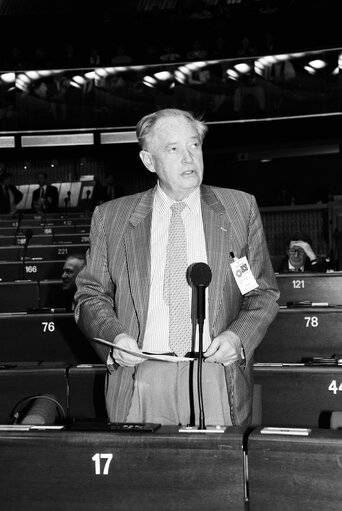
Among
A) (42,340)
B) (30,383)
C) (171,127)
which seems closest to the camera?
(171,127)

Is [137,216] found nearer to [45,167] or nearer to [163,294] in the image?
[163,294]

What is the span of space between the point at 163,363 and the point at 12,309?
402cm

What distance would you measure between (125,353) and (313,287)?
11.6 feet

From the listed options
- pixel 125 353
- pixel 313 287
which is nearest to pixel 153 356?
pixel 125 353

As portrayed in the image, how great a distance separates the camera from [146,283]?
2.08 metres

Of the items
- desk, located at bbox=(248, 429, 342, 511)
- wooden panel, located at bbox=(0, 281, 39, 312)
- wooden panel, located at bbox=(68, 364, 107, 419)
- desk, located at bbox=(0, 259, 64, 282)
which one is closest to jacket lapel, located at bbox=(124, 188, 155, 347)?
→ desk, located at bbox=(248, 429, 342, 511)

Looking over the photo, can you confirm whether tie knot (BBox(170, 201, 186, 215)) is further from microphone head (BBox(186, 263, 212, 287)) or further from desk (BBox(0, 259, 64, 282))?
desk (BBox(0, 259, 64, 282))

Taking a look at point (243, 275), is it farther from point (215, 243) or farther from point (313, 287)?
point (313, 287)

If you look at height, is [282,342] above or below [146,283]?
below

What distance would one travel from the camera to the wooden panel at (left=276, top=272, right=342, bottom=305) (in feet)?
17.2

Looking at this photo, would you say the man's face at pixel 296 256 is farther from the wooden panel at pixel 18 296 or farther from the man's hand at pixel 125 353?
the man's hand at pixel 125 353

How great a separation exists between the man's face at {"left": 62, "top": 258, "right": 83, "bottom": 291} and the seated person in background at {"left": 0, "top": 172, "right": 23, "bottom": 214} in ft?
26.5

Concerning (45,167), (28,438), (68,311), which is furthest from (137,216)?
(45,167)

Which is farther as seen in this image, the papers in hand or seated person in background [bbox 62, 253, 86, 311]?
seated person in background [bbox 62, 253, 86, 311]
